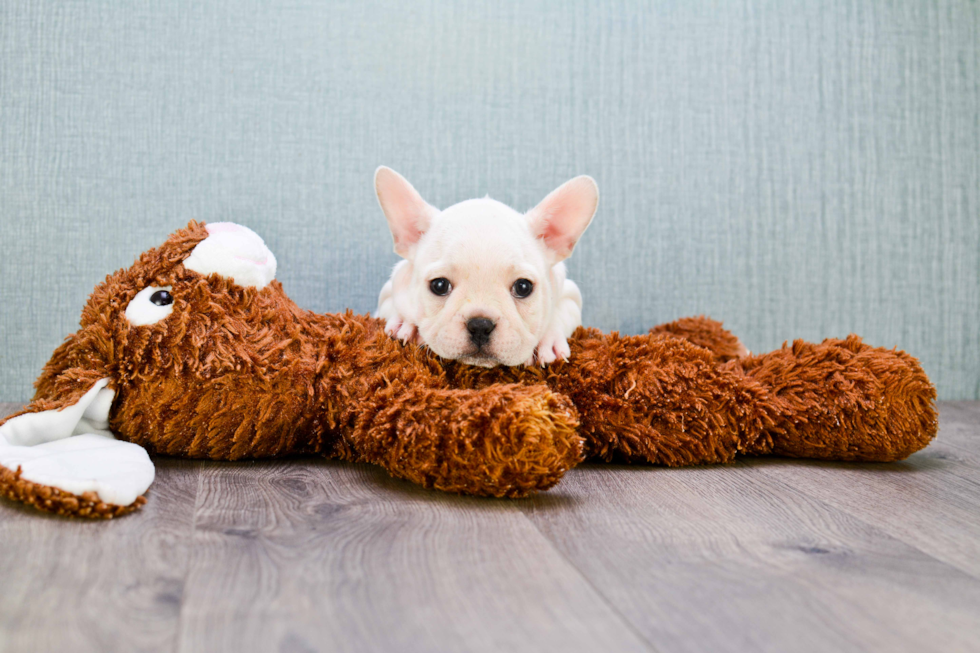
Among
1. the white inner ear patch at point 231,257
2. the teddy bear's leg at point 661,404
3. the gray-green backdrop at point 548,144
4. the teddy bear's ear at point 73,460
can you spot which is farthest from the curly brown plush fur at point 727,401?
the gray-green backdrop at point 548,144

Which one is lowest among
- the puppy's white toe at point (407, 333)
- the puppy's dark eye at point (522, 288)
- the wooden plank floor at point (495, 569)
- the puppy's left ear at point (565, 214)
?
the wooden plank floor at point (495, 569)

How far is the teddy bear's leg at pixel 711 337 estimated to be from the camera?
1614 mm

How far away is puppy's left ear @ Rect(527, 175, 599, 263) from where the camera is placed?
1.32 meters

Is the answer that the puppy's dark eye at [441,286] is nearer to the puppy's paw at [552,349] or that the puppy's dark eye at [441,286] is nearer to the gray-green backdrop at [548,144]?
the puppy's paw at [552,349]

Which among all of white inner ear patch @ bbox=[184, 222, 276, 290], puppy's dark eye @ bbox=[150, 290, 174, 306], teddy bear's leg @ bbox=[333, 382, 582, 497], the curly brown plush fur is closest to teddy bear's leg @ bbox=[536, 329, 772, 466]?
the curly brown plush fur

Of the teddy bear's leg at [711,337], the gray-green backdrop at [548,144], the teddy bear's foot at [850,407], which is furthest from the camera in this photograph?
the gray-green backdrop at [548,144]

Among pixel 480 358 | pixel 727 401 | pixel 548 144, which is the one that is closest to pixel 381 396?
pixel 480 358

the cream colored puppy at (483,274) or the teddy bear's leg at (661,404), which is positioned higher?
the cream colored puppy at (483,274)

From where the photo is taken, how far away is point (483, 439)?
1.00 metres

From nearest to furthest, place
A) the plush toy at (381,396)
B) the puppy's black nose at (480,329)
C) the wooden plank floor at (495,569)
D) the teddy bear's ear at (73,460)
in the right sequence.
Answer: the wooden plank floor at (495,569), the teddy bear's ear at (73,460), the plush toy at (381,396), the puppy's black nose at (480,329)

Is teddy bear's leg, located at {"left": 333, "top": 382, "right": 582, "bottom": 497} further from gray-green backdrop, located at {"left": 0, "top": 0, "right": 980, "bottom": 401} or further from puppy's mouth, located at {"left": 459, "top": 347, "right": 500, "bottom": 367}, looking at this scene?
gray-green backdrop, located at {"left": 0, "top": 0, "right": 980, "bottom": 401}

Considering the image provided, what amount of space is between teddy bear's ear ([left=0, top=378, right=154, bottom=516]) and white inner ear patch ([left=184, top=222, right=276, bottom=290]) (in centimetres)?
25

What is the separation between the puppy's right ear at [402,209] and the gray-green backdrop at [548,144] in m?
0.50

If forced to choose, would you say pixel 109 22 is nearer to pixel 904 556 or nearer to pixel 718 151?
pixel 718 151
